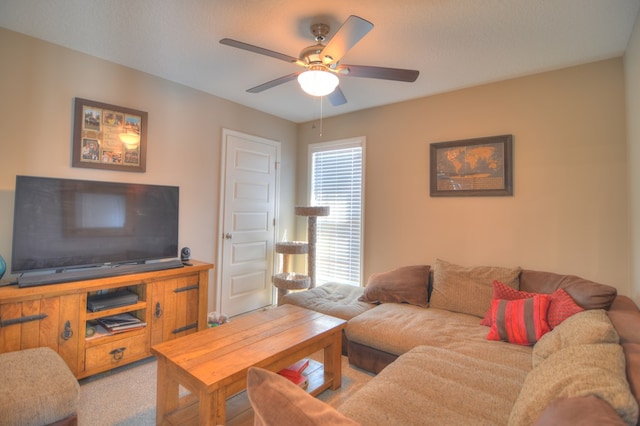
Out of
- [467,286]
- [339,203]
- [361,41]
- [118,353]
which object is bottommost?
[118,353]

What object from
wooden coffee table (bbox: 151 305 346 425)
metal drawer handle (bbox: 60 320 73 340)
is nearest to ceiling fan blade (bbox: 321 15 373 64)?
wooden coffee table (bbox: 151 305 346 425)

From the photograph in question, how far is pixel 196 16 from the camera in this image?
6.56 feet

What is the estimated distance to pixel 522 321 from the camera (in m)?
2.08

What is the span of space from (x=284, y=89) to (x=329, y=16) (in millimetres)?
1329

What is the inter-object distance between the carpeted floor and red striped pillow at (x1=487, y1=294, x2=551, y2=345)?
3.35 feet

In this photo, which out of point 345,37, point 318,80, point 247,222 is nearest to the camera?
point 345,37

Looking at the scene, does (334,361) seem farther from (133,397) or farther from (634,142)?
(634,142)

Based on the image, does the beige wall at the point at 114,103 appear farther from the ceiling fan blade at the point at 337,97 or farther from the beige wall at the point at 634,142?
the beige wall at the point at 634,142

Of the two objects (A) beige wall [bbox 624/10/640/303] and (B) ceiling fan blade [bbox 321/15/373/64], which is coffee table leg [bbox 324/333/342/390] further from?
(A) beige wall [bbox 624/10/640/303]

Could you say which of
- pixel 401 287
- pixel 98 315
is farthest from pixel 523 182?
pixel 98 315

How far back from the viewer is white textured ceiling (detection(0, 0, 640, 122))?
1883 mm

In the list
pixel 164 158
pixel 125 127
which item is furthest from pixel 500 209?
pixel 125 127

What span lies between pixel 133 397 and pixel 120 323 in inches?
23.0

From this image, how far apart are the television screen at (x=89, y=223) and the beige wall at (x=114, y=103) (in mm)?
248
